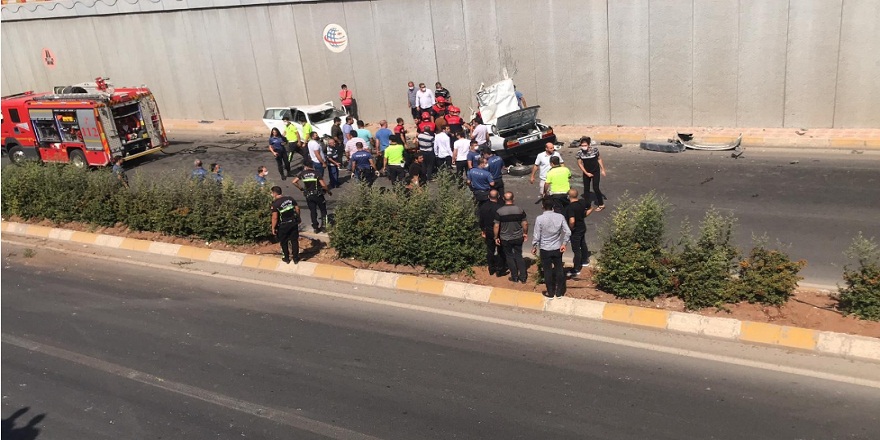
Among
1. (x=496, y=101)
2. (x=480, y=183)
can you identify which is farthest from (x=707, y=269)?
(x=496, y=101)

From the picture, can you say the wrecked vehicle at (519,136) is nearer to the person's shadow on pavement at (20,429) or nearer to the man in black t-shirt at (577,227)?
the man in black t-shirt at (577,227)

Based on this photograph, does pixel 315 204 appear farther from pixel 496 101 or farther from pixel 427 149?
pixel 496 101

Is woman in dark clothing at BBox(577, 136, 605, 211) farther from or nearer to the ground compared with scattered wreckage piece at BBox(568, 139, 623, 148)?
farther from the ground

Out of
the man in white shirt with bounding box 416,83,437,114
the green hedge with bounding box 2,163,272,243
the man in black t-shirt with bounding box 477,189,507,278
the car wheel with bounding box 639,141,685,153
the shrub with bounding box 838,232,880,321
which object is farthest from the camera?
the man in white shirt with bounding box 416,83,437,114

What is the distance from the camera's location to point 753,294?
353 inches

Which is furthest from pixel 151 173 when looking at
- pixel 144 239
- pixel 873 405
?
pixel 873 405

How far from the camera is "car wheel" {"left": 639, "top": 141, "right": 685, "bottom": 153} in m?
17.8

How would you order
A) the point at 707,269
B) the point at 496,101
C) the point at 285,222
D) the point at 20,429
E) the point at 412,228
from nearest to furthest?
the point at 20,429
the point at 707,269
the point at 412,228
the point at 285,222
the point at 496,101

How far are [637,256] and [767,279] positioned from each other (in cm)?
154

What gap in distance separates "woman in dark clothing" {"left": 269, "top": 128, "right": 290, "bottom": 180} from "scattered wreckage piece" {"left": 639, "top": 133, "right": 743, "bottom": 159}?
895 centimetres

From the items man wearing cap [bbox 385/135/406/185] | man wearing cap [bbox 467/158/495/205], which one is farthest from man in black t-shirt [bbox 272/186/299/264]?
man wearing cap [bbox 385/135/406/185]

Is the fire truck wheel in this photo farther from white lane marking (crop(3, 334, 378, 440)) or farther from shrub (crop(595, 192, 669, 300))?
shrub (crop(595, 192, 669, 300))

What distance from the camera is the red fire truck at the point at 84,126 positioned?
66.2ft

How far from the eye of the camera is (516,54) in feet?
70.0
